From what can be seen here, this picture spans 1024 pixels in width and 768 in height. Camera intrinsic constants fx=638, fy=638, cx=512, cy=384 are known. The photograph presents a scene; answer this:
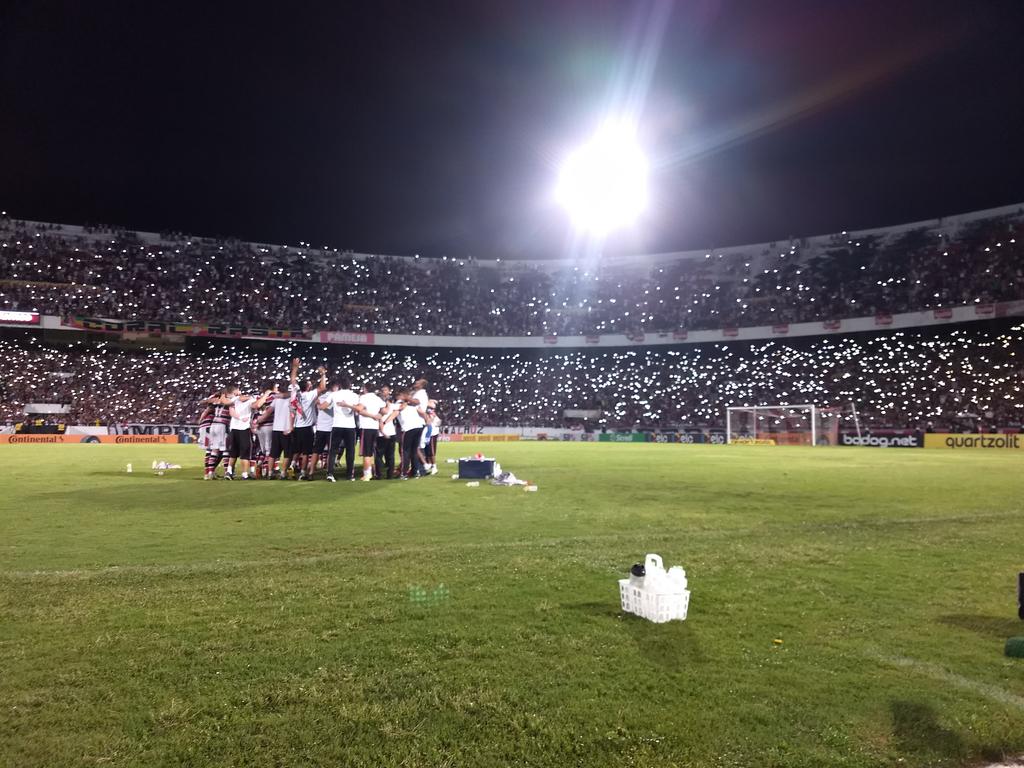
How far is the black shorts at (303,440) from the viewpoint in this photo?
12.7 meters

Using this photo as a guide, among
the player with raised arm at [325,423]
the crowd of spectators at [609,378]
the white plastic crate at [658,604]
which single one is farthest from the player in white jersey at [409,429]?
the crowd of spectators at [609,378]

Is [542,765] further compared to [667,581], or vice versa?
[667,581]

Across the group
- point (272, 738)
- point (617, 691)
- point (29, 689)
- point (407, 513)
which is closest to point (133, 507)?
point (407, 513)

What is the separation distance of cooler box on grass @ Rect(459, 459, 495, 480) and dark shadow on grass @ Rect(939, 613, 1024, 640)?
9.79m

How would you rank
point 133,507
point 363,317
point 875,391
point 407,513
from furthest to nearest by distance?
point 363,317 < point 875,391 < point 133,507 < point 407,513

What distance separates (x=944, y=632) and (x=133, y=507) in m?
9.51

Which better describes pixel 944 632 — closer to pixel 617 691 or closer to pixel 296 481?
pixel 617 691

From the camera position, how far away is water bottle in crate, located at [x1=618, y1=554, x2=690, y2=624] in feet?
13.0

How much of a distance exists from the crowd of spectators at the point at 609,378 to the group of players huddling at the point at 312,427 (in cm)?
3177

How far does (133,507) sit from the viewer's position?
29.7ft

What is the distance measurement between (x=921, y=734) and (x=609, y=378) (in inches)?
2001

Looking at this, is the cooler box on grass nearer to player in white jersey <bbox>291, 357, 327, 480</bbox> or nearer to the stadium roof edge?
player in white jersey <bbox>291, 357, 327, 480</bbox>

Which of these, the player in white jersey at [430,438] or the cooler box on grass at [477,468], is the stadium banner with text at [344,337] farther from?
the cooler box on grass at [477,468]

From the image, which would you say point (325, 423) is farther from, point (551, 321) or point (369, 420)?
point (551, 321)
